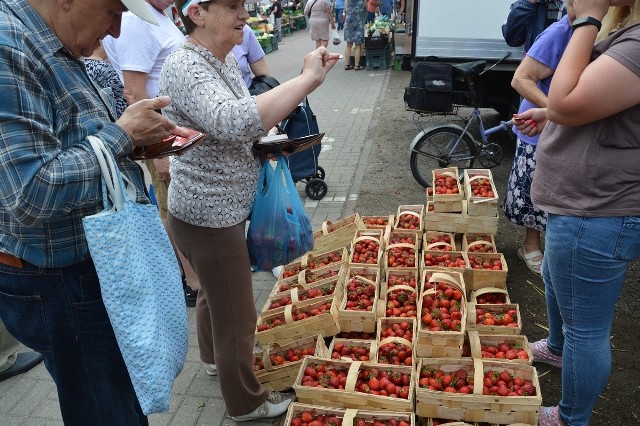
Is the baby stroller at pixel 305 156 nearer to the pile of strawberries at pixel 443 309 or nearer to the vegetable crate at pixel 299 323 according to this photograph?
the vegetable crate at pixel 299 323

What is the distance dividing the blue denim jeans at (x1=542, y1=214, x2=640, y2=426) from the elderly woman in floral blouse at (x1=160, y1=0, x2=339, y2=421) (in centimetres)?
114

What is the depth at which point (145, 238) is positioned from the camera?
1.52 m

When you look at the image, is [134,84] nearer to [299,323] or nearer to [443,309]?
[299,323]

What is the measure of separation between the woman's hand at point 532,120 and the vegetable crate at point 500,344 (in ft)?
3.42

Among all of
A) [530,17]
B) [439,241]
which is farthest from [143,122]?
[530,17]

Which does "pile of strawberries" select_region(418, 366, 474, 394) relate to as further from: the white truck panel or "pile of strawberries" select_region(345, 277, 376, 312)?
the white truck panel

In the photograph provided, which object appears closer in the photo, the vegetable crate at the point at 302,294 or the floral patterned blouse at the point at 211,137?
the floral patterned blouse at the point at 211,137

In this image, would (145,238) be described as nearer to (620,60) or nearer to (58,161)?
(58,161)

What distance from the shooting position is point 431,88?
5512mm

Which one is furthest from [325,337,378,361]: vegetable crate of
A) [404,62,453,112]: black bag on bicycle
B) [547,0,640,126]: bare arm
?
[404,62,453,112]: black bag on bicycle

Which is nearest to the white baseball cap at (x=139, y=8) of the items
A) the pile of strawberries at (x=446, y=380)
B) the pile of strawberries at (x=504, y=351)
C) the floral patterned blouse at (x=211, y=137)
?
the floral patterned blouse at (x=211, y=137)

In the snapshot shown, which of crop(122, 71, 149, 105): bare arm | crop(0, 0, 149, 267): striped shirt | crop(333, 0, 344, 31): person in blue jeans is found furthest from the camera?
crop(333, 0, 344, 31): person in blue jeans

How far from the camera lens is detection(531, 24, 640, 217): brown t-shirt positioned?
181 cm

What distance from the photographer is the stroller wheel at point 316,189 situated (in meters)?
5.46
